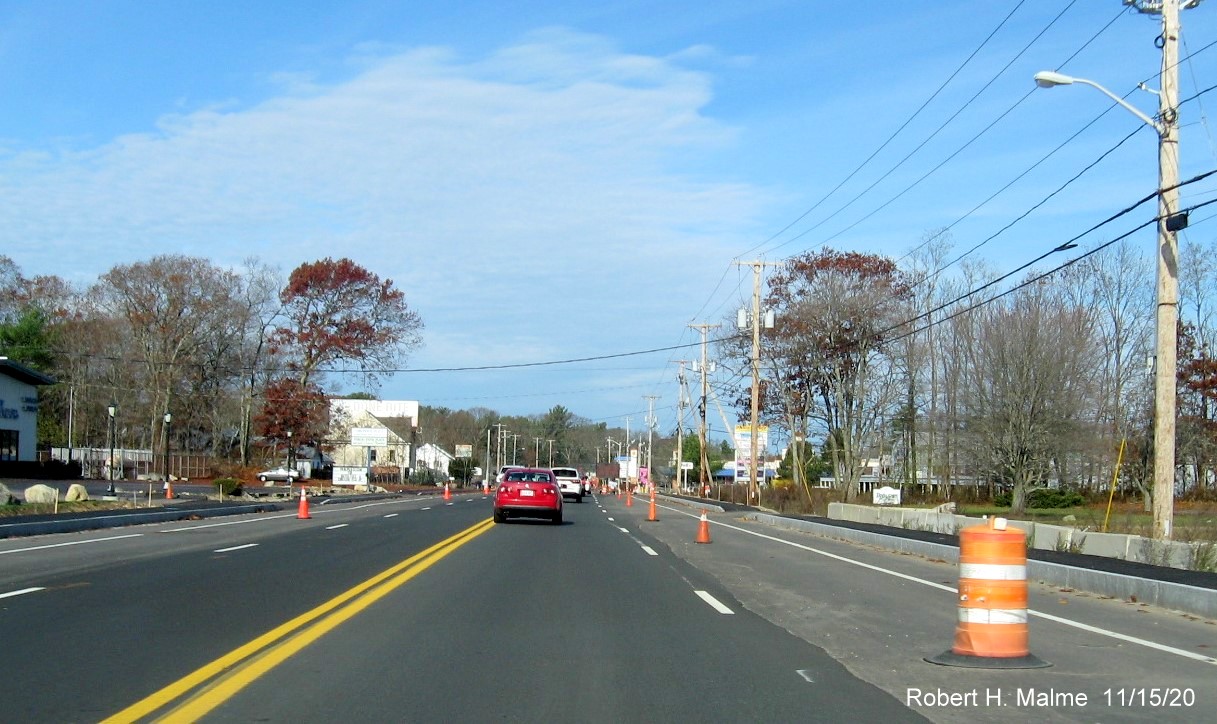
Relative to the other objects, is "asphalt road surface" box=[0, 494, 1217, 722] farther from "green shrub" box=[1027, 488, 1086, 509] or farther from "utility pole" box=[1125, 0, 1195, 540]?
"green shrub" box=[1027, 488, 1086, 509]

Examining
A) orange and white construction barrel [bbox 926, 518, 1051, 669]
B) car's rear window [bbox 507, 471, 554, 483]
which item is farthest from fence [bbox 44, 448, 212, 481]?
orange and white construction barrel [bbox 926, 518, 1051, 669]

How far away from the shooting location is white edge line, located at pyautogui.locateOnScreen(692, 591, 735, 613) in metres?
13.0

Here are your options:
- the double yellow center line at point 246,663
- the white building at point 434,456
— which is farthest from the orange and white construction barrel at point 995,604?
the white building at point 434,456

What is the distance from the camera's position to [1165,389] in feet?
68.0

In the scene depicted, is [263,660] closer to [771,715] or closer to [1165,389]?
[771,715]

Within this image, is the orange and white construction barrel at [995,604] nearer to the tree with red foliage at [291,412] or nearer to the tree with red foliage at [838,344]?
the tree with red foliage at [838,344]

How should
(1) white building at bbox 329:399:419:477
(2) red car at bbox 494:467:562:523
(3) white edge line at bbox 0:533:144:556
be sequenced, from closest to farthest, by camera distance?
(3) white edge line at bbox 0:533:144:556 → (2) red car at bbox 494:467:562:523 → (1) white building at bbox 329:399:419:477

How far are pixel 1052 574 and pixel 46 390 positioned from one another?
276 ft

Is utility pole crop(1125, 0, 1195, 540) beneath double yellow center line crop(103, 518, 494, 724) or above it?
above

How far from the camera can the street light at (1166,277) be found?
20688 millimetres

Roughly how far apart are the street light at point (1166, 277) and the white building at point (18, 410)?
5740 cm

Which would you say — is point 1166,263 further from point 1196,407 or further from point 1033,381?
point 1196,407

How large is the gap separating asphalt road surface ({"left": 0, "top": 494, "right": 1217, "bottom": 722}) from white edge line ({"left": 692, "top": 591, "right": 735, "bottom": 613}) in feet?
0.31

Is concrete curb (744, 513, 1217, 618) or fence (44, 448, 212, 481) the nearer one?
concrete curb (744, 513, 1217, 618)
